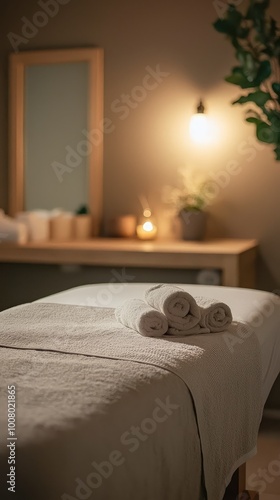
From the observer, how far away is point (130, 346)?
2.03m

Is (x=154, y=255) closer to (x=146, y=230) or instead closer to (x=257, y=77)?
(x=146, y=230)

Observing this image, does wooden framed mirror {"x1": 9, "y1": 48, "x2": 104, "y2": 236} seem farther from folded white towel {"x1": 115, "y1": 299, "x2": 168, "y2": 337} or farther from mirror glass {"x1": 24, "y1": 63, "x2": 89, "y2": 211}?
folded white towel {"x1": 115, "y1": 299, "x2": 168, "y2": 337}

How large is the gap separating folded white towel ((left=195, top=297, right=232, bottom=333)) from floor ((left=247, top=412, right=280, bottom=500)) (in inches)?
32.5

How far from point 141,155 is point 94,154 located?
0.26 metres

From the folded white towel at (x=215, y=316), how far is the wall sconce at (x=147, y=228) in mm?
1677

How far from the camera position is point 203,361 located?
1982 millimetres

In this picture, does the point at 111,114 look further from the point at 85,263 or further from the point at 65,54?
the point at 85,263

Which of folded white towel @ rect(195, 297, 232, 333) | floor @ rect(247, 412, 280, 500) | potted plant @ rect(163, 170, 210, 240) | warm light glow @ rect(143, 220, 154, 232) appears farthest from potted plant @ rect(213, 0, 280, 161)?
warm light glow @ rect(143, 220, 154, 232)

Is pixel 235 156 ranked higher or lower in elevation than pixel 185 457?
higher

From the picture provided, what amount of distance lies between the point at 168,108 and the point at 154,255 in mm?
899

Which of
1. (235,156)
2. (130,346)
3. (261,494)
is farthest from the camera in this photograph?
(235,156)

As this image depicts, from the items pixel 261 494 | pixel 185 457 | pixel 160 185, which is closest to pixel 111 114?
pixel 160 185

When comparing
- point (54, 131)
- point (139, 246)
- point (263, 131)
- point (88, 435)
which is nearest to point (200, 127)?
point (139, 246)

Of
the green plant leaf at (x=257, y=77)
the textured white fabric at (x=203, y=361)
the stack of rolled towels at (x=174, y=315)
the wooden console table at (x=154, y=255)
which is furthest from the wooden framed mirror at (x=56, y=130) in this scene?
the green plant leaf at (x=257, y=77)
